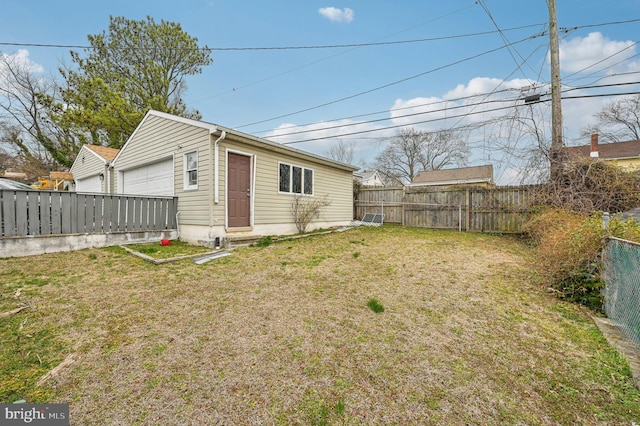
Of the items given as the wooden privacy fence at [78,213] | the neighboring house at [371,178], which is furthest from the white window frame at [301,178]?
the neighboring house at [371,178]

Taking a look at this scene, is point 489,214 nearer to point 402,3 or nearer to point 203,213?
point 402,3

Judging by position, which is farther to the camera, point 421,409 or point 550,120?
point 550,120

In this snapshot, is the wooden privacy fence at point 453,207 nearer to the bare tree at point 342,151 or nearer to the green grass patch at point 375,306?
the green grass patch at point 375,306

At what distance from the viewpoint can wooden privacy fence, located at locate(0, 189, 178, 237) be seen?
16.6ft

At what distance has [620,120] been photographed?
19156 mm

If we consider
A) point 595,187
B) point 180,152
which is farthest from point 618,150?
point 180,152

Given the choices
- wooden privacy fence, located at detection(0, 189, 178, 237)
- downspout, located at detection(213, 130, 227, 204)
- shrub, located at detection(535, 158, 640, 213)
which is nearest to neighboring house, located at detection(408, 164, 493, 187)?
shrub, located at detection(535, 158, 640, 213)

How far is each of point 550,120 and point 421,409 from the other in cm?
938

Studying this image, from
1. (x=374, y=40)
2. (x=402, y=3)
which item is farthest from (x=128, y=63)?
(x=402, y=3)

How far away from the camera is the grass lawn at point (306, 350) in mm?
1646

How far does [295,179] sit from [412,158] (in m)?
25.2

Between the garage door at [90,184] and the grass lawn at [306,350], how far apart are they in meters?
8.73

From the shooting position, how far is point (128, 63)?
16.7m

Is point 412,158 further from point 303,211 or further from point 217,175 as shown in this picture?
point 217,175
